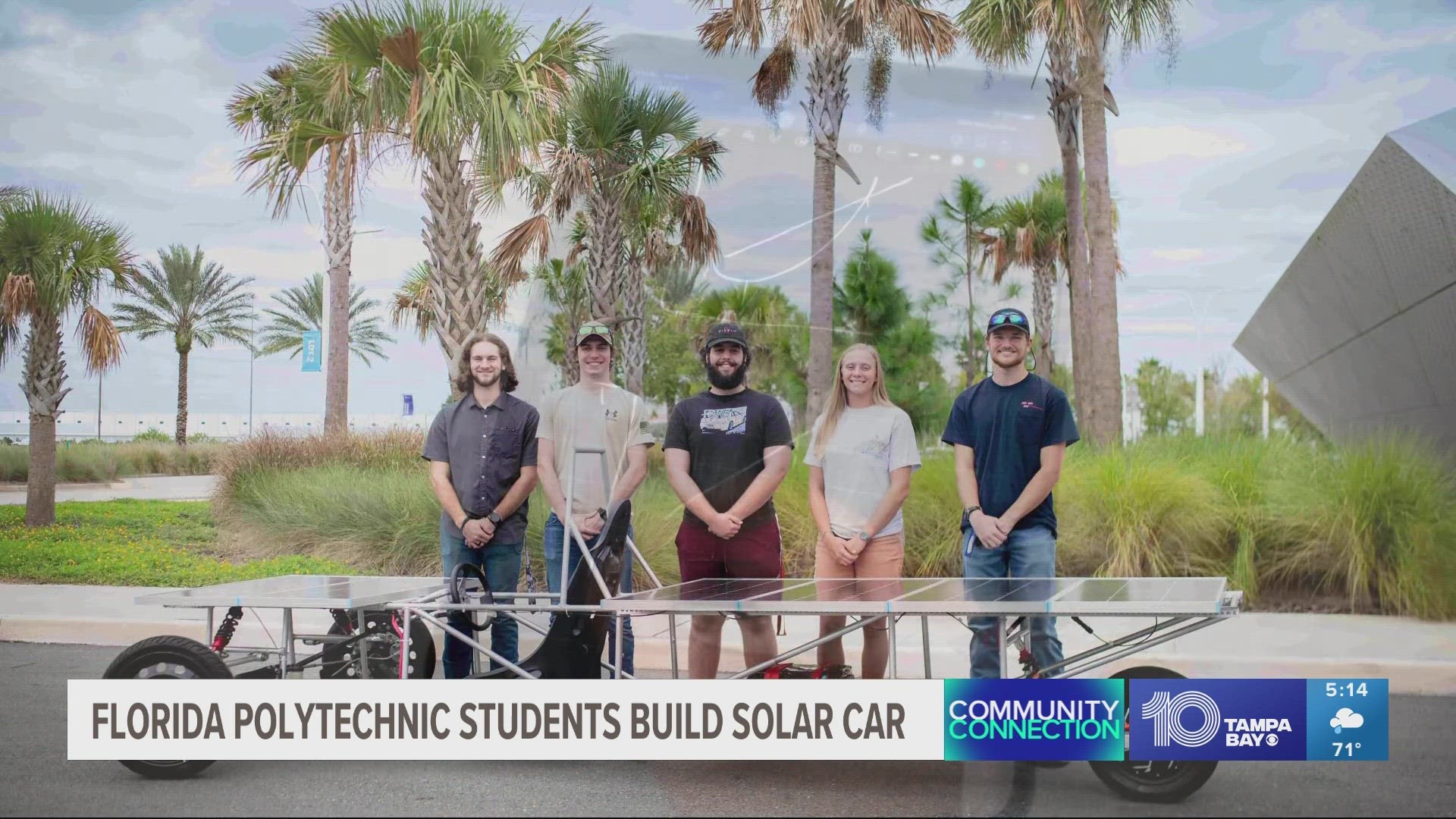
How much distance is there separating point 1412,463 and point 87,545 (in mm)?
12013

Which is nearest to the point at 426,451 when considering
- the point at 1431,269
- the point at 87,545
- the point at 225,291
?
the point at 87,545

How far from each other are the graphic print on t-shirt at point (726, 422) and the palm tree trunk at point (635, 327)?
408 centimetres

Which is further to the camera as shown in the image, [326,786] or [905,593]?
[326,786]

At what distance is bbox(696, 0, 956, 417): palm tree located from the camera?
8430 mm

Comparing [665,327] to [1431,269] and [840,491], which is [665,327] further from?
[1431,269]

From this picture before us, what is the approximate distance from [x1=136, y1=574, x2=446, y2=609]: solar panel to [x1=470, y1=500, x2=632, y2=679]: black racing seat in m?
0.62

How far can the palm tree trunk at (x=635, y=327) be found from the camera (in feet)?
29.3

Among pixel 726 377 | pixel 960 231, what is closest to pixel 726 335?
pixel 726 377

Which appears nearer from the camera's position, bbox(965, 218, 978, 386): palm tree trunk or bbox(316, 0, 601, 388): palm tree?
bbox(965, 218, 978, 386): palm tree trunk

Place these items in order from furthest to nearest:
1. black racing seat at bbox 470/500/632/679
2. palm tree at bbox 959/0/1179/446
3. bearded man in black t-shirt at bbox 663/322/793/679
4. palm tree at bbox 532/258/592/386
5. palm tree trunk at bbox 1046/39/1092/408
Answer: palm tree at bbox 959/0/1179/446, palm tree trunk at bbox 1046/39/1092/408, palm tree at bbox 532/258/592/386, bearded man in black t-shirt at bbox 663/322/793/679, black racing seat at bbox 470/500/632/679

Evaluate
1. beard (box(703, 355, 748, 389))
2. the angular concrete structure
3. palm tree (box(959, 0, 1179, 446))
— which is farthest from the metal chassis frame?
palm tree (box(959, 0, 1179, 446))

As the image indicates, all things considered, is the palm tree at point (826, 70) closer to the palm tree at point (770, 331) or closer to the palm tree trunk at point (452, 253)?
the palm tree at point (770, 331)

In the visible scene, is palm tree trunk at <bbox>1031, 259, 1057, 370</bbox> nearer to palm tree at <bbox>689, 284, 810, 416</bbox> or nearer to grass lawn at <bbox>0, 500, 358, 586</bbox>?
palm tree at <bbox>689, 284, 810, 416</bbox>

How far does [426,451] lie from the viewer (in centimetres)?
525
